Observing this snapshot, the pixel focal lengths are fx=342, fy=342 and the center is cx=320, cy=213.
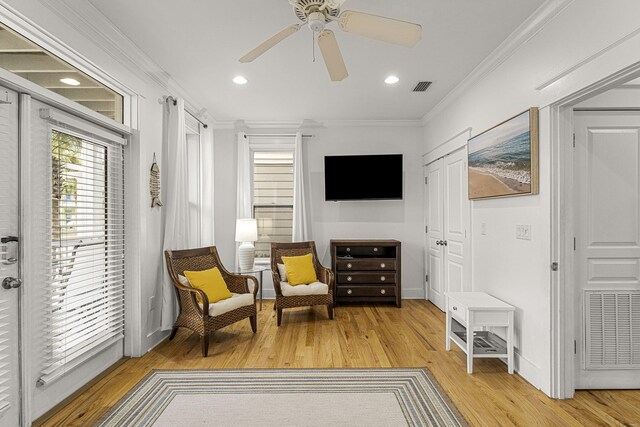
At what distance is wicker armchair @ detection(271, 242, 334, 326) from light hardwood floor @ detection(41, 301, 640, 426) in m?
0.22

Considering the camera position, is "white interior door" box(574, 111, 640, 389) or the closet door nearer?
"white interior door" box(574, 111, 640, 389)

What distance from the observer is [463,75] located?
3.49m

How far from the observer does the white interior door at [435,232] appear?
14.8ft

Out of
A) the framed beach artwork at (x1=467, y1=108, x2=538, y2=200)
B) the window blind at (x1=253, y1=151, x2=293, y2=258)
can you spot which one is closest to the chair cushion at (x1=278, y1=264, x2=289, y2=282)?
the window blind at (x1=253, y1=151, x2=293, y2=258)

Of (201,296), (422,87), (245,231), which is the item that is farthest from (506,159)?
(245,231)

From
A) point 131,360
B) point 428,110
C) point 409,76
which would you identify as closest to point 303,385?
point 131,360

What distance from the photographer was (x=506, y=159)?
2.82 metres

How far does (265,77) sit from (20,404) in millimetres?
3160

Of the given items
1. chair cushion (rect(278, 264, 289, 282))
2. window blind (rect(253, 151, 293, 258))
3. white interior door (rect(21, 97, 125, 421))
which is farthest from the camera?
window blind (rect(253, 151, 293, 258))

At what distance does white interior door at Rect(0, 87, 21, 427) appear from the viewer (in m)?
1.87

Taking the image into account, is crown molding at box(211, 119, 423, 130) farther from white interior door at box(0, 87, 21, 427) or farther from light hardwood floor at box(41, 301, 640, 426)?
white interior door at box(0, 87, 21, 427)

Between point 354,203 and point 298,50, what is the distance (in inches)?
104

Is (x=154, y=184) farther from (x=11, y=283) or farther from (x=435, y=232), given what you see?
(x=435, y=232)

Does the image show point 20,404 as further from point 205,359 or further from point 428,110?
point 428,110
